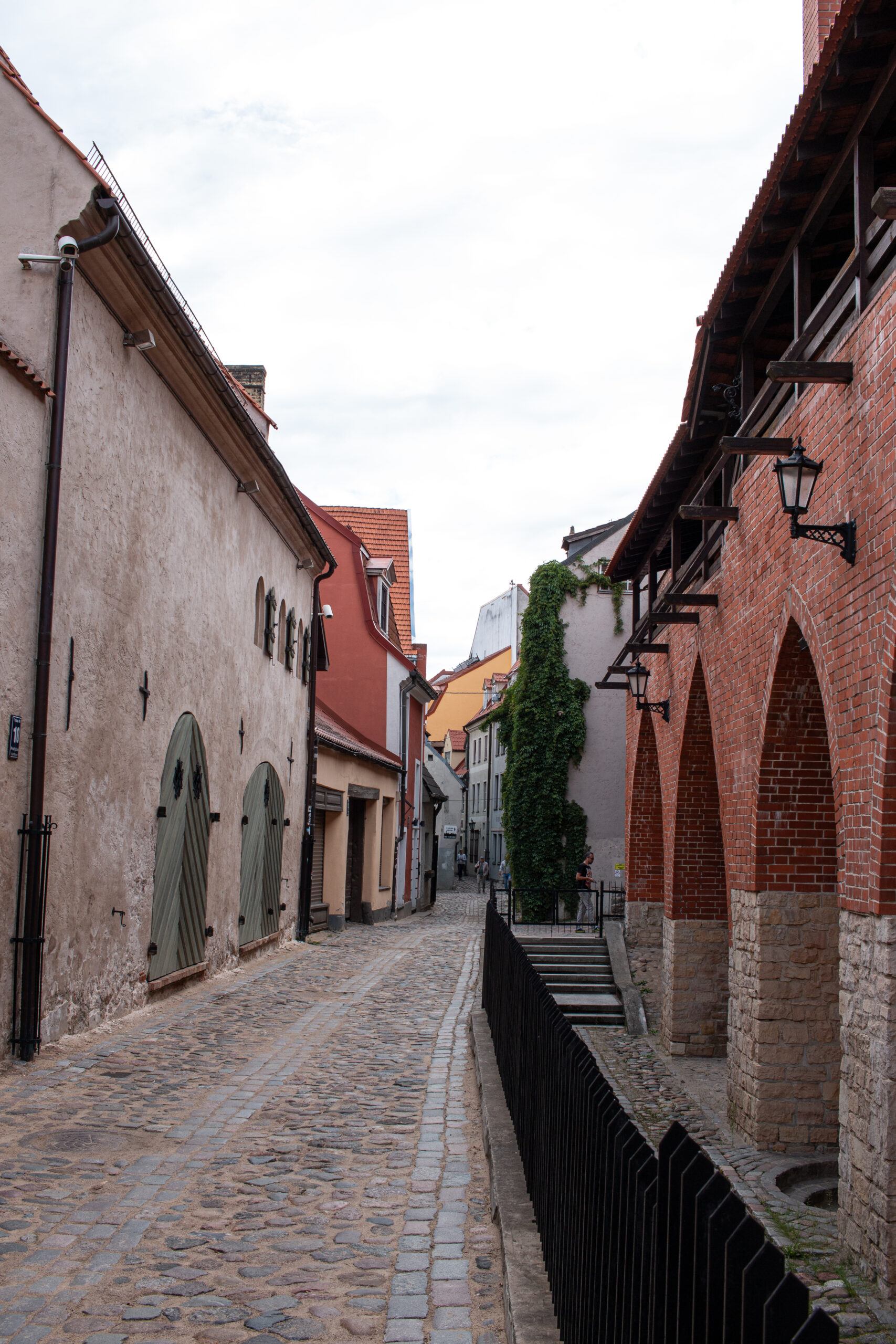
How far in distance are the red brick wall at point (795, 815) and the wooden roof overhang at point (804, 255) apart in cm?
237

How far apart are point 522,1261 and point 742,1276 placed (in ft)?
9.20

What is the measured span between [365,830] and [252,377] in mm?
10783

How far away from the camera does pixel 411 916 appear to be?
31078mm

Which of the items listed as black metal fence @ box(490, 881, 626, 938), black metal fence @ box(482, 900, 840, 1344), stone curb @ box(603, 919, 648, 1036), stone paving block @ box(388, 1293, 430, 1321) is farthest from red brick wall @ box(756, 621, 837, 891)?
black metal fence @ box(490, 881, 626, 938)

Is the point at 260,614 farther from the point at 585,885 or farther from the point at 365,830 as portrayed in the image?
the point at 365,830

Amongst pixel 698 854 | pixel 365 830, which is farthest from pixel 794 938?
pixel 365 830

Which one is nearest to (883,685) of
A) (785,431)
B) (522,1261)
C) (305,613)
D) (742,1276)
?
(785,431)

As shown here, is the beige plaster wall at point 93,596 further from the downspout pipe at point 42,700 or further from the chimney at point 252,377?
the chimney at point 252,377

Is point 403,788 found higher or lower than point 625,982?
higher

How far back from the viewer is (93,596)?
9586 millimetres

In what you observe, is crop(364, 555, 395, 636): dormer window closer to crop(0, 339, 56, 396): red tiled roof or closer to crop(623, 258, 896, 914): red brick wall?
crop(623, 258, 896, 914): red brick wall

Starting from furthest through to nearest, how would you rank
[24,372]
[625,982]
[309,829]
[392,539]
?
1. [392,539]
2. [309,829]
3. [625,982]
4. [24,372]

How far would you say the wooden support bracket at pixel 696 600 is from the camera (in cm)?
1015

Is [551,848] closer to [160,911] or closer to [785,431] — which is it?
[160,911]
